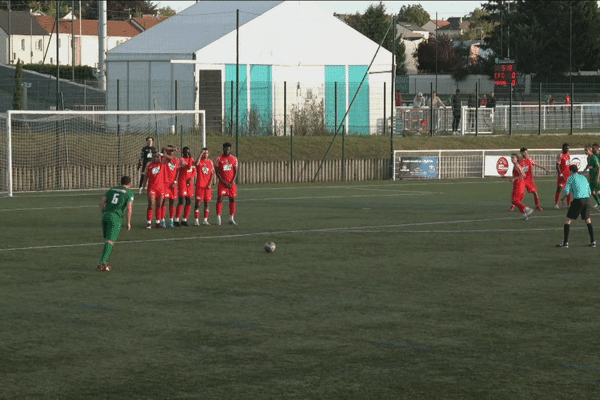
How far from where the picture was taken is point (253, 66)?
45.7 m

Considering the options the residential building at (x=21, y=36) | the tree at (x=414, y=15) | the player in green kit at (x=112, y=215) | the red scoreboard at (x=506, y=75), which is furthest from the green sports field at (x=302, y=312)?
the tree at (x=414, y=15)

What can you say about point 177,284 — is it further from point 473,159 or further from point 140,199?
point 473,159

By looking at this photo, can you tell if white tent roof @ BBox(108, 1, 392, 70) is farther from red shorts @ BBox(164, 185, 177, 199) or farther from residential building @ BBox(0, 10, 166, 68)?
residential building @ BBox(0, 10, 166, 68)

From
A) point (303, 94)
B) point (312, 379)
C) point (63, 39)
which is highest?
point (63, 39)

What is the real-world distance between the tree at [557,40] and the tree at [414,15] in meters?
105

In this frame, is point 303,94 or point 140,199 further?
point 303,94

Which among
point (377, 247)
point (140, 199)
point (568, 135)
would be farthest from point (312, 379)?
point (568, 135)

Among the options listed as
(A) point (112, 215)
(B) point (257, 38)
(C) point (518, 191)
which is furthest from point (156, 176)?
(B) point (257, 38)

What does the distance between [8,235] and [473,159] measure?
2523 cm

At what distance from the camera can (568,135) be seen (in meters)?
49.5

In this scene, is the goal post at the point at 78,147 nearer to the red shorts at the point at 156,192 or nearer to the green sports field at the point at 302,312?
the green sports field at the point at 302,312

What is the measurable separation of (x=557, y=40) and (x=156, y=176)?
61.9 metres

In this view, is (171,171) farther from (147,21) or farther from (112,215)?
(147,21)

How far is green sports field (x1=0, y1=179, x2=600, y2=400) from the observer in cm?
967
